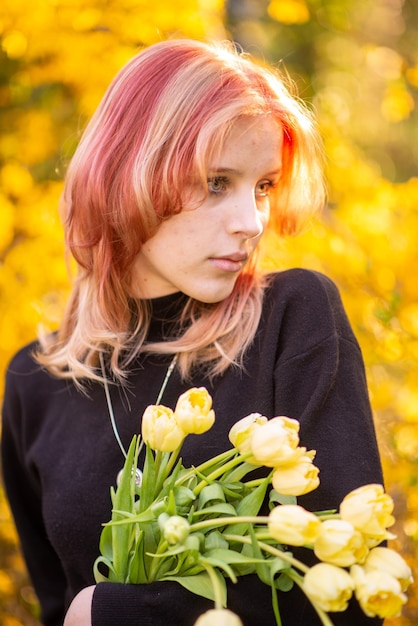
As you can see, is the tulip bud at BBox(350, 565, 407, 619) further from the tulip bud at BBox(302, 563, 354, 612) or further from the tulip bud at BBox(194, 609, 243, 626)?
the tulip bud at BBox(194, 609, 243, 626)

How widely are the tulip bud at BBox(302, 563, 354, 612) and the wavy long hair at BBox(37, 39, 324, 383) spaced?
0.69m

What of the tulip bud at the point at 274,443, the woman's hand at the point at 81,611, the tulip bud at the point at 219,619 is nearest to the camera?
the tulip bud at the point at 219,619

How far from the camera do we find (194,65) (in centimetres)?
142

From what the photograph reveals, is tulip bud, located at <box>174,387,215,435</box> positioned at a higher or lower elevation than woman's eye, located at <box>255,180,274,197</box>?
lower

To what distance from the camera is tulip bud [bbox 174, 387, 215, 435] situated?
948mm

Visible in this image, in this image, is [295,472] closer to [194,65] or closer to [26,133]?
[194,65]

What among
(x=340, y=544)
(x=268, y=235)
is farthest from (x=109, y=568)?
(x=268, y=235)

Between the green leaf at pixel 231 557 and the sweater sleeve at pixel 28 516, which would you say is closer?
the green leaf at pixel 231 557

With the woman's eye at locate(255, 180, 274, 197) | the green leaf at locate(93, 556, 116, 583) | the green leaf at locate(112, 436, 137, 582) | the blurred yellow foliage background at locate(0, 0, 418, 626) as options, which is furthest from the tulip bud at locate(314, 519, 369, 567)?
the blurred yellow foliage background at locate(0, 0, 418, 626)

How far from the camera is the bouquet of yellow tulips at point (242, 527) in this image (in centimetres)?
81

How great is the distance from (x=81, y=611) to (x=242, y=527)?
0.43 m

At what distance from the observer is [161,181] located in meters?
1.38

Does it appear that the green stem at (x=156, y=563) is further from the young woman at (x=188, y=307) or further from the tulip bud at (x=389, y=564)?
the tulip bud at (x=389, y=564)

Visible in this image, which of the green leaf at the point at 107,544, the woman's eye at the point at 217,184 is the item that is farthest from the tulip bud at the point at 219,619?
the woman's eye at the point at 217,184
